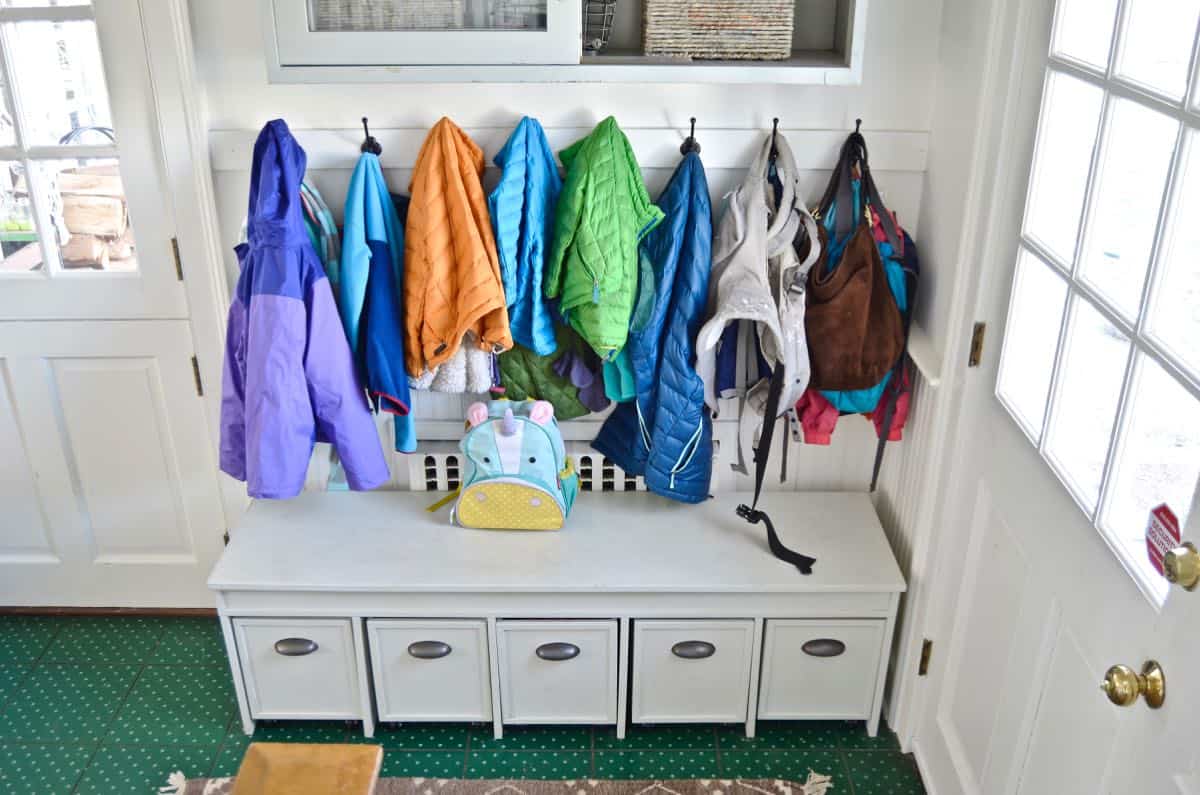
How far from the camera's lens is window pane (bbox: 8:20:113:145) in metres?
2.25

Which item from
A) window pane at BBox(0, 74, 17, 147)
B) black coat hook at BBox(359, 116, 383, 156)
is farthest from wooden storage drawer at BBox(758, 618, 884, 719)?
window pane at BBox(0, 74, 17, 147)

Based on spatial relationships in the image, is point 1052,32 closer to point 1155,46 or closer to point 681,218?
point 1155,46

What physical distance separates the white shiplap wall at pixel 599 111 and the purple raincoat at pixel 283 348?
5.3 inches

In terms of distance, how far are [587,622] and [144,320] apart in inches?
50.9

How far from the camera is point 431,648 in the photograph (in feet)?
7.73

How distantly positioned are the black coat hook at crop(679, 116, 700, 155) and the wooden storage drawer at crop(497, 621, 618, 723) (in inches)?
41.7

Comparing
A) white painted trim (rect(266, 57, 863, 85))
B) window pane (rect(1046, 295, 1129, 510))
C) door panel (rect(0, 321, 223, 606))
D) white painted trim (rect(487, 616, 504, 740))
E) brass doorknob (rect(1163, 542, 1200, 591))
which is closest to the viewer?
brass doorknob (rect(1163, 542, 1200, 591))

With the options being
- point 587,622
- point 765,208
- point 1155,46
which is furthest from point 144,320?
point 1155,46

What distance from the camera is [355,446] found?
7.51 feet

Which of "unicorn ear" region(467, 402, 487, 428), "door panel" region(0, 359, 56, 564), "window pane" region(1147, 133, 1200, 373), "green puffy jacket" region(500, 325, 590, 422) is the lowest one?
"door panel" region(0, 359, 56, 564)

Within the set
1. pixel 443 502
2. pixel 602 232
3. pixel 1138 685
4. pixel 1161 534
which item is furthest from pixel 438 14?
pixel 1138 685

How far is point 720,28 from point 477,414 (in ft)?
3.25

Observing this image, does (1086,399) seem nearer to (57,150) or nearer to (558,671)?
(558,671)

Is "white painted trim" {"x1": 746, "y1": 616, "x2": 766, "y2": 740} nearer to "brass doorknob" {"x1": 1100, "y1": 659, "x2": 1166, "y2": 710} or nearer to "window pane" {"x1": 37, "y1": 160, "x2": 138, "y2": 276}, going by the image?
"brass doorknob" {"x1": 1100, "y1": 659, "x2": 1166, "y2": 710}
